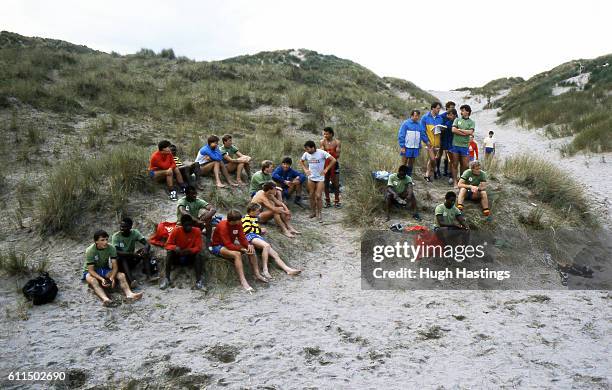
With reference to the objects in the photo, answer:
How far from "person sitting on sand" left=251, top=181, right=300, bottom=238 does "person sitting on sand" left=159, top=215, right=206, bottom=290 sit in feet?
5.65

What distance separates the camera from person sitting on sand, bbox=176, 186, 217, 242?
21.8 feet

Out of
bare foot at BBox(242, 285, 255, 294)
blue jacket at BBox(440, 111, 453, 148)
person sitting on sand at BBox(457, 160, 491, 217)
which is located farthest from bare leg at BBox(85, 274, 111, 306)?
blue jacket at BBox(440, 111, 453, 148)

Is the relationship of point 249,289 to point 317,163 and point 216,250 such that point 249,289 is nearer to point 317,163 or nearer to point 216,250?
point 216,250

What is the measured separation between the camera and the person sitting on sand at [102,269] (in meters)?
5.51

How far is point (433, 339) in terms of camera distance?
4848 mm

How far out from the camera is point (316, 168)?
27.2 feet

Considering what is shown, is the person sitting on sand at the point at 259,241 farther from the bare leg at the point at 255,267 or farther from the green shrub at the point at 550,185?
the green shrub at the point at 550,185

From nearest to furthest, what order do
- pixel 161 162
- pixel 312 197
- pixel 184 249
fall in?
pixel 184 249, pixel 161 162, pixel 312 197

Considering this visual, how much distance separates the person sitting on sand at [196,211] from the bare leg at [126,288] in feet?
4.08

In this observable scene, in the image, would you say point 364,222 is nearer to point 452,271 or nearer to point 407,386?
point 452,271

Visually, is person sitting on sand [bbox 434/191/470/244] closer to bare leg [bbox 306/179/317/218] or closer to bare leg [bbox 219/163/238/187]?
bare leg [bbox 306/179/317/218]

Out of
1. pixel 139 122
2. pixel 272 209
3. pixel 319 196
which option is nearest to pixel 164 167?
pixel 272 209

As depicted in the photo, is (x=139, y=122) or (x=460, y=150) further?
(x=139, y=122)

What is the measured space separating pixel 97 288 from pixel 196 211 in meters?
1.90
